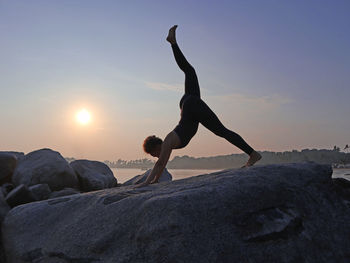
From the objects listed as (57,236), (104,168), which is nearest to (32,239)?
(57,236)

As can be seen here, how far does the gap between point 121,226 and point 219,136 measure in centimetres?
322

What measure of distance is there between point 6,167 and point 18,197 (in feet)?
16.4

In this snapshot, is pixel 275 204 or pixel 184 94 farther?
pixel 184 94

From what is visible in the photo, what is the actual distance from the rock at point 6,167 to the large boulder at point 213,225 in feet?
24.3

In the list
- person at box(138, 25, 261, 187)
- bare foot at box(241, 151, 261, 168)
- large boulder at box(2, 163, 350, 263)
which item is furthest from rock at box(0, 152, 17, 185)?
bare foot at box(241, 151, 261, 168)

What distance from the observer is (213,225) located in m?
3.46

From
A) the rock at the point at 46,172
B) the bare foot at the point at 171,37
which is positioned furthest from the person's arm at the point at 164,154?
the rock at the point at 46,172

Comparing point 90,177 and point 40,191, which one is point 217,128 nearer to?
point 40,191

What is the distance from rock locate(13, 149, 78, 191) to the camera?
10516mm

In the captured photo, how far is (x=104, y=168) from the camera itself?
13.9 meters

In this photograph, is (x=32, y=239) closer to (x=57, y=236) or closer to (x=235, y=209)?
(x=57, y=236)

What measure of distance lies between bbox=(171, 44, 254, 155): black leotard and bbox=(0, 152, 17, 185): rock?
8286mm

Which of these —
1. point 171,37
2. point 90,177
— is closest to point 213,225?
point 171,37

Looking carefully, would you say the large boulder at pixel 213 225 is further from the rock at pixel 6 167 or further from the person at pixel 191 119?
the rock at pixel 6 167
